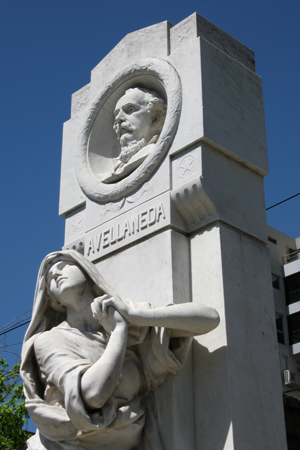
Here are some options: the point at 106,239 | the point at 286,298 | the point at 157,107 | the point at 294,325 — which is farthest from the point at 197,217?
the point at 286,298

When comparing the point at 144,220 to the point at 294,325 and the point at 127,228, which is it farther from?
the point at 294,325

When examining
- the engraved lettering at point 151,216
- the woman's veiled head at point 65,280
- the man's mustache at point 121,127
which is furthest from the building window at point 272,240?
the woman's veiled head at point 65,280

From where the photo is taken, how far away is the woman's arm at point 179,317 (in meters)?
6.52

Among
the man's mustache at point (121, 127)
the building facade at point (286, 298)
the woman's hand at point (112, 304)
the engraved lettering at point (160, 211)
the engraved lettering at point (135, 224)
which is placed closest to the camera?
the woman's hand at point (112, 304)

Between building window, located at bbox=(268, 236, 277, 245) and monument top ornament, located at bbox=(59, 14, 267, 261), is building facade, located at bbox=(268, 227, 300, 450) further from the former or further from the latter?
monument top ornament, located at bbox=(59, 14, 267, 261)

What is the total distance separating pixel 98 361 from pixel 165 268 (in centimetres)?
128

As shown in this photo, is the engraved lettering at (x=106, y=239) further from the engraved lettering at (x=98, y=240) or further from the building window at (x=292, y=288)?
the building window at (x=292, y=288)

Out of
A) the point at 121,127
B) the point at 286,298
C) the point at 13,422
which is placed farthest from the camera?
the point at 286,298

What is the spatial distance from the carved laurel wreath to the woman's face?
1.25m

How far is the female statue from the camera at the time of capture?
6285 millimetres

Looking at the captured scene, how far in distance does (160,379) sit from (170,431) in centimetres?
47

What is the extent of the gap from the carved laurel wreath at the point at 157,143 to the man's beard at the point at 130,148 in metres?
0.30

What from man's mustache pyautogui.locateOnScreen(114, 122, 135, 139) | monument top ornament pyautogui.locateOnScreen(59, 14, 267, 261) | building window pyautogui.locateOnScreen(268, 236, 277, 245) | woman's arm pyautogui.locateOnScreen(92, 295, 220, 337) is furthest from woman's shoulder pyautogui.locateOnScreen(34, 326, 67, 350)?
building window pyautogui.locateOnScreen(268, 236, 277, 245)

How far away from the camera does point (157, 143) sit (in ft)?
26.2
